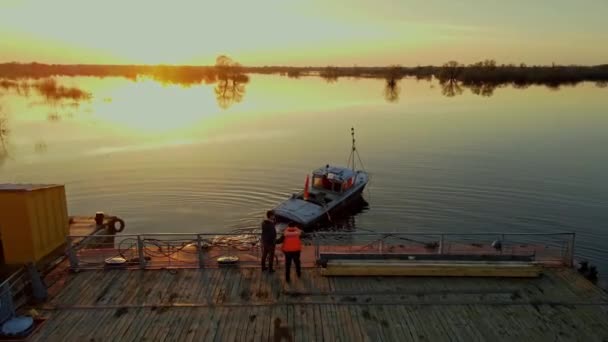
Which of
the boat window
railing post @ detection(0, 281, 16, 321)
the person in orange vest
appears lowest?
the boat window

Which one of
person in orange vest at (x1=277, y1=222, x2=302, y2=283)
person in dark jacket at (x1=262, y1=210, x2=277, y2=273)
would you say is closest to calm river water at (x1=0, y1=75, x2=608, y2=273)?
person in dark jacket at (x1=262, y1=210, x2=277, y2=273)

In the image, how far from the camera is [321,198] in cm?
2423

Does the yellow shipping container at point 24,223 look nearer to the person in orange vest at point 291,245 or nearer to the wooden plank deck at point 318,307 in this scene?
the wooden plank deck at point 318,307

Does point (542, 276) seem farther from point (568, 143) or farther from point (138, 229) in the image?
point (568, 143)

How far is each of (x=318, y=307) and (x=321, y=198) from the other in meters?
14.0

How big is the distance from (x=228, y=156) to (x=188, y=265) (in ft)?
87.3

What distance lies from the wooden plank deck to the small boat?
10196 millimetres

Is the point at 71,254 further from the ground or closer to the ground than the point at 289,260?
closer to the ground

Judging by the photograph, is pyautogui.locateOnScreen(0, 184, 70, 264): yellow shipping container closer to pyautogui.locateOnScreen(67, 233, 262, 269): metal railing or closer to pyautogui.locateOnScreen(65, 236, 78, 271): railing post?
pyautogui.locateOnScreen(65, 236, 78, 271): railing post

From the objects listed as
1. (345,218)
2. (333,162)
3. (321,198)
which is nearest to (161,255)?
(321,198)

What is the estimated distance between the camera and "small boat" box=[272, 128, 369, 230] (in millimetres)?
22484

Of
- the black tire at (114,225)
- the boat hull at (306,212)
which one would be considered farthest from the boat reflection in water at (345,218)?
the black tire at (114,225)

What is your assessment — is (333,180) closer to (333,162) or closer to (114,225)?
(333,162)

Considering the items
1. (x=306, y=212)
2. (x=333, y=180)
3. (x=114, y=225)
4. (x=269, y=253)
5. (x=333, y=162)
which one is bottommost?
(x=306, y=212)
